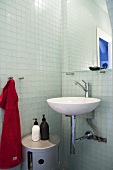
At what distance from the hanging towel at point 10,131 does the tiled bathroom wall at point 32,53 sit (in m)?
0.09

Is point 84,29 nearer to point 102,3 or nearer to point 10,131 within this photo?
point 102,3

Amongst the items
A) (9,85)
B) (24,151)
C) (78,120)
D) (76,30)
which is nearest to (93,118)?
(78,120)

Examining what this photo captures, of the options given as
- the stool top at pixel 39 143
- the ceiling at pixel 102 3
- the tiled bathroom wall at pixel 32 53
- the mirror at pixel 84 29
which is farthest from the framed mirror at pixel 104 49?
the stool top at pixel 39 143

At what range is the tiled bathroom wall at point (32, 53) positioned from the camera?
1250 millimetres

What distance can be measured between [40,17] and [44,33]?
0.54ft

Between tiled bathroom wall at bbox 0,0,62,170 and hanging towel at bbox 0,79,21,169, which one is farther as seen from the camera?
tiled bathroom wall at bbox 0,0,62,170

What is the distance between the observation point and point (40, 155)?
3.82 ft

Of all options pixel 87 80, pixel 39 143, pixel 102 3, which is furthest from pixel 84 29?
pixel 39 143

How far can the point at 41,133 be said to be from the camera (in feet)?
4.43

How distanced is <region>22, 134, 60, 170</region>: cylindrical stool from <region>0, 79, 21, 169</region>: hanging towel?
72 millimetres

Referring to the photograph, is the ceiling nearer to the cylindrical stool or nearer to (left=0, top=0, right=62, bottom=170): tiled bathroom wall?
(left=0, top=0, right=62, bottom=170): tiled bathroom wall

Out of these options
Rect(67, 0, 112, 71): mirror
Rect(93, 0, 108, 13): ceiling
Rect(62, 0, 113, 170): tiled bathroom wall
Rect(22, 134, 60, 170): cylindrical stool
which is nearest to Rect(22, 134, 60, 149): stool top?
Rect(22, 134, 60, 170): cylindrical stool

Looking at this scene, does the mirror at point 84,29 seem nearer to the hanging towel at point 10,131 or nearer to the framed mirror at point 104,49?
the framed mirror at point 104,49

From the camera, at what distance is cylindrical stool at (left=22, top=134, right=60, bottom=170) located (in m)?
1.16
